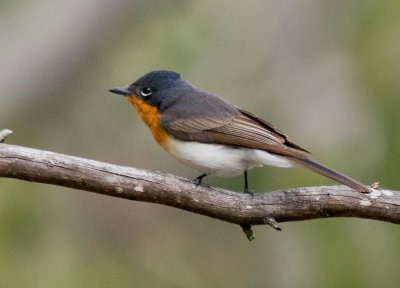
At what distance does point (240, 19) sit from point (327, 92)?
1.35 meters

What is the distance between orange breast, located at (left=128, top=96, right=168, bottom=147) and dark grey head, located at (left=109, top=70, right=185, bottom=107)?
3 cm

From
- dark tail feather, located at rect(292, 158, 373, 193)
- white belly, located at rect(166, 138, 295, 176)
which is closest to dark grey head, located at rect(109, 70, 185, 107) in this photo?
white belly, located at rect(166, 138, 295, 176)

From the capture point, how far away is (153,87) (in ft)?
24.4

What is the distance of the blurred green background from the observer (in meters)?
8.44

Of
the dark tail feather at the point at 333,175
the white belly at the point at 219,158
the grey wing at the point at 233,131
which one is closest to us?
the dark tail feather at the point at 333,175

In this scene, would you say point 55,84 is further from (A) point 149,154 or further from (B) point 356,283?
(B) point 356,283

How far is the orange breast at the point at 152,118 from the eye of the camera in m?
7.12

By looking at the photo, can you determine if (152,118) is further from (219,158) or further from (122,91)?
(219,158)

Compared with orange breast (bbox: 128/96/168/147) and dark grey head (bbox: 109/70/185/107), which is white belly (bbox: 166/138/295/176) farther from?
dark grey head (bbox: 109/70/185/107)

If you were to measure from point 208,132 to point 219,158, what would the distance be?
0.73 ft

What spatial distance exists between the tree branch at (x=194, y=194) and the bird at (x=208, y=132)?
16cm

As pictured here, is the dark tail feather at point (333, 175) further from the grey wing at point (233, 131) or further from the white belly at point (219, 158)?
the white belly at point (219, 158)

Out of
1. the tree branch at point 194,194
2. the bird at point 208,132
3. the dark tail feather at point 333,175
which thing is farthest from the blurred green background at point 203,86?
the tree branch at point 194,194

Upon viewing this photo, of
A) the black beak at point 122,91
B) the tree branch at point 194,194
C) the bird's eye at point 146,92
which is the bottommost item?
the tree branch at point 194,194
